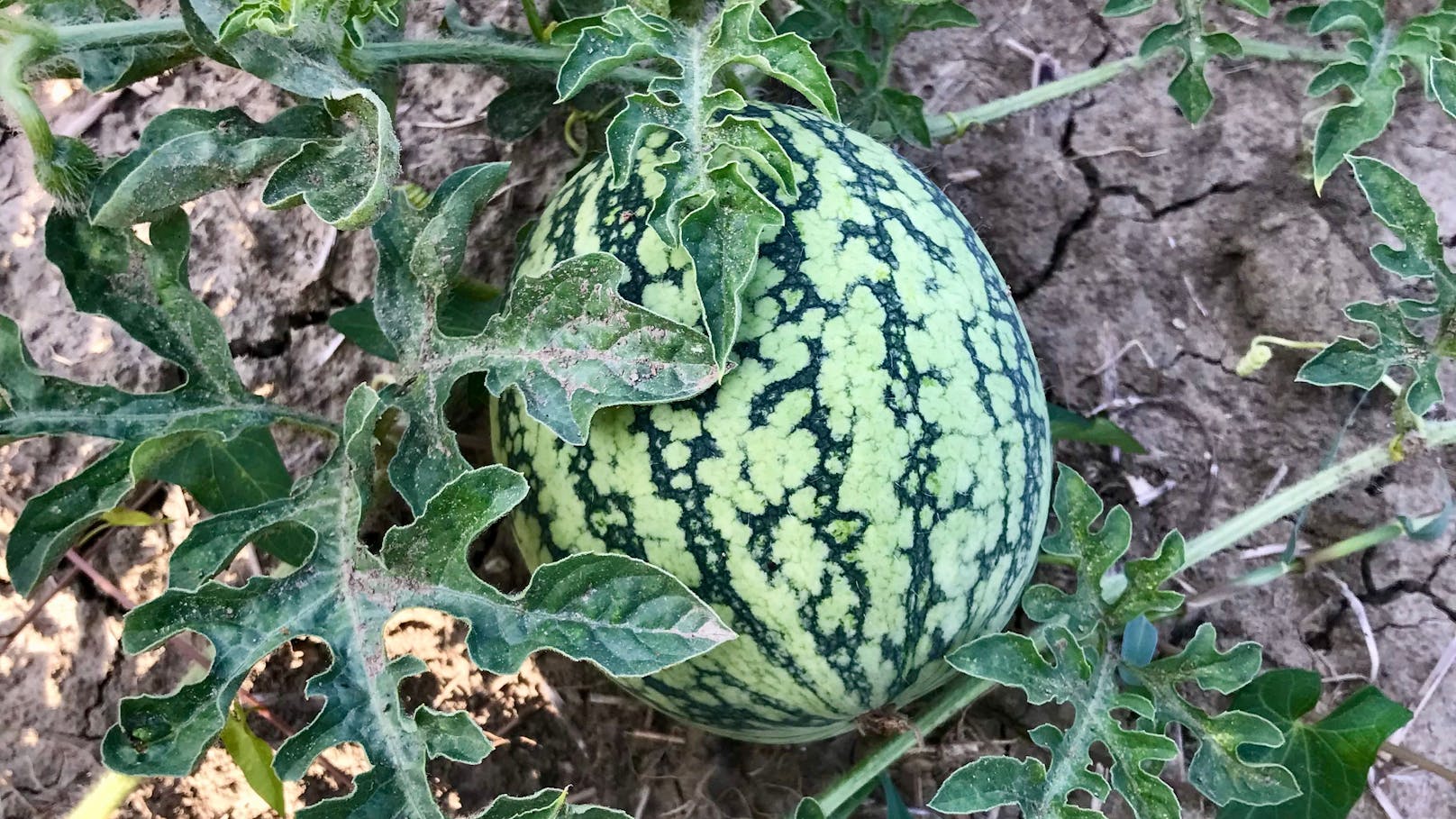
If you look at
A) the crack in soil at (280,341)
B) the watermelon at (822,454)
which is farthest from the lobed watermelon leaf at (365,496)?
the crack in soil at (280,341)

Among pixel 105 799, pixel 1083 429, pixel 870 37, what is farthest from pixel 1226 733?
pixel 105 799

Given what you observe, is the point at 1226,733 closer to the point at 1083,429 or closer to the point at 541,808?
the point at 1083,429

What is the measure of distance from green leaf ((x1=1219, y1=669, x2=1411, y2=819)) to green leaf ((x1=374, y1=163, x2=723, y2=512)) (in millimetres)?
1165

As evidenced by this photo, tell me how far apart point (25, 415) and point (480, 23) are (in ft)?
3.87

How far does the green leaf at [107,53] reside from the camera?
153 centimetres

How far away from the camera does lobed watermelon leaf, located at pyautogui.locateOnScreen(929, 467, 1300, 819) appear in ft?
4.88

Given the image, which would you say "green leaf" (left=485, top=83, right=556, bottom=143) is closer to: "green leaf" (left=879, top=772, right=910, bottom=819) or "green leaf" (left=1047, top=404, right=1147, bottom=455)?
"green leaf" (left=1047, top=404, right=1147, bottom=455)

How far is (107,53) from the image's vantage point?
1554 mm

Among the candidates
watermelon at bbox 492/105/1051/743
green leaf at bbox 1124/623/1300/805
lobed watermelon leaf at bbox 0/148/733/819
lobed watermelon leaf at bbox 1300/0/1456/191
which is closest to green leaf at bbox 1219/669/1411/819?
green leaf at bbox 1124/623/1300/805

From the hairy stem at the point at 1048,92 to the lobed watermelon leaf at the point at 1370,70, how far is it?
336 millimetres

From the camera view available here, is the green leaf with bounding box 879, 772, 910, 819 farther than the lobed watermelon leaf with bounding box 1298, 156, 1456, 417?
Yes

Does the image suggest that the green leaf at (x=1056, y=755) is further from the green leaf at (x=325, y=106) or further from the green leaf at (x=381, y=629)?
the green leaf at (x=325, y=106)

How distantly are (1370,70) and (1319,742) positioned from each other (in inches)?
43.8

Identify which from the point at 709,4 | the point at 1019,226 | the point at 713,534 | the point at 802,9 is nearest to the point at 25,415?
the point at 713,534
